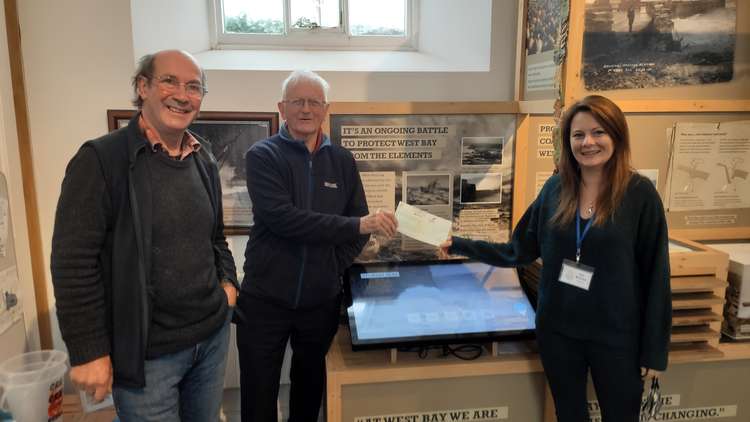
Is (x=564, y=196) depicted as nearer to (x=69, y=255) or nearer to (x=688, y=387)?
(x=688, y=387)

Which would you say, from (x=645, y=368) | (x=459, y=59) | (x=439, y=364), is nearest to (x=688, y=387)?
(x=645, y=368)

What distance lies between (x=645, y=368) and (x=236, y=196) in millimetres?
1802

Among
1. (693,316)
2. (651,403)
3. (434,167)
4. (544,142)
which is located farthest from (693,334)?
(434,167)

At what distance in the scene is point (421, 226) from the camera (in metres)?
1.84

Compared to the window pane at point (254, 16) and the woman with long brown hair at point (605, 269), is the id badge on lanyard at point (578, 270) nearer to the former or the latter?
the woman with long brown hair at point (605, 269)

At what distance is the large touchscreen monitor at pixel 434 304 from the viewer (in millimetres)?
1851

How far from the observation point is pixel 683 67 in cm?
205

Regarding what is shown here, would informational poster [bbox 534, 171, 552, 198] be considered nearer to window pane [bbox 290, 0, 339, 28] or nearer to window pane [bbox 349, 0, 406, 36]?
window pane [bbox 349, 0, 406, 36]

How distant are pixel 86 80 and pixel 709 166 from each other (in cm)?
267

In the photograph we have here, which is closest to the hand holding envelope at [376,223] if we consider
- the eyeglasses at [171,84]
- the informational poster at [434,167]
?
the informational poster at [434,167]

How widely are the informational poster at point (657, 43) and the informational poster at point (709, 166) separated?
21 cm

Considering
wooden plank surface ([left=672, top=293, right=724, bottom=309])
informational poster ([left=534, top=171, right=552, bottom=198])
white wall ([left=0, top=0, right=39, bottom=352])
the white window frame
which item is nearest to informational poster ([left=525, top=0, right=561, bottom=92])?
informational poster ([left=534, top=171, right=552, bottom=198])

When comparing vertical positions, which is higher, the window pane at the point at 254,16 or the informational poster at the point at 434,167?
the window pane at the point at 254,16

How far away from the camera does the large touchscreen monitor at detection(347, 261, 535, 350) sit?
6.07 feet
